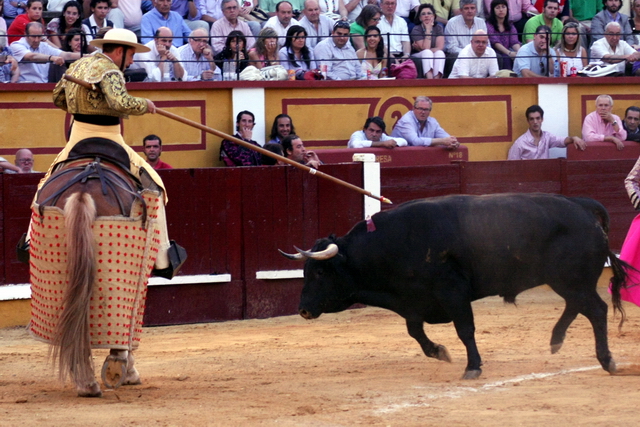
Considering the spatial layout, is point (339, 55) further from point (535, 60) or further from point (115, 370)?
point (115, 370)

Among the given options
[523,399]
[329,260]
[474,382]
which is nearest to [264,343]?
[329,260]

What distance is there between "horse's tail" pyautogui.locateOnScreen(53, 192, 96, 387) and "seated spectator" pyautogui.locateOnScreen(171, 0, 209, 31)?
19.0ft

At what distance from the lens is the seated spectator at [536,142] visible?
10.1m

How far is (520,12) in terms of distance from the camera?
37.9 ft

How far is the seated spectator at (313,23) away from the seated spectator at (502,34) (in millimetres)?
1928

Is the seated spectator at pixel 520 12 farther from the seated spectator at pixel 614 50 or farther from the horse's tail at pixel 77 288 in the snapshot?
the horse's tail at pixel 77 288

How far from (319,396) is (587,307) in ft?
5.52

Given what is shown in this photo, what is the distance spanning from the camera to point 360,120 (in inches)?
393

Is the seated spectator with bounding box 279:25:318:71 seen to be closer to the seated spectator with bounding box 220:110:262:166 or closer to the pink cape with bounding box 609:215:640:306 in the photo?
the seated spectator with bounding box 220:110:262:166

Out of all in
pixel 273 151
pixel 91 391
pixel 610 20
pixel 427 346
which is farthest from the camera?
A: pixel 610 20

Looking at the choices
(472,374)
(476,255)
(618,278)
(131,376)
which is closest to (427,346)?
(472,374)

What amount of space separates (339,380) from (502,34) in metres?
6.45

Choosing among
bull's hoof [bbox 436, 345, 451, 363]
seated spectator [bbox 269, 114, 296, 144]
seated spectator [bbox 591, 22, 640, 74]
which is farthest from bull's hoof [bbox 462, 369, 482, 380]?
seated spectator [bbox 591, 22, 640, 74]

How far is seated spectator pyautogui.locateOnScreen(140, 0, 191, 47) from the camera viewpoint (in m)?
9.63
